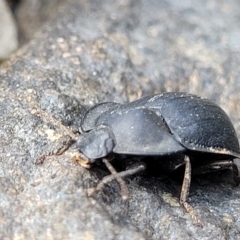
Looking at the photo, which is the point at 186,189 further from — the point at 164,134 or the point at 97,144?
the point at 97,144

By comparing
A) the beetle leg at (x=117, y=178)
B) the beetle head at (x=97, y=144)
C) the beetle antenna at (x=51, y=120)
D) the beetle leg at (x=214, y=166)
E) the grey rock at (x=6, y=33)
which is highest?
the grey rock at (x=6, y=33)

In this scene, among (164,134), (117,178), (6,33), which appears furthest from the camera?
(6,33)

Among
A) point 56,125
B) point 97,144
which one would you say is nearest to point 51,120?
point 56,125

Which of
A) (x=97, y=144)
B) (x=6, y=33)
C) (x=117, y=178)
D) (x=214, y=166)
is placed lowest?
(x=214, y=166)

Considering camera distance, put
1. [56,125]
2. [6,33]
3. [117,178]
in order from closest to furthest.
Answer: [117,178]
[56,125]
[6,33]

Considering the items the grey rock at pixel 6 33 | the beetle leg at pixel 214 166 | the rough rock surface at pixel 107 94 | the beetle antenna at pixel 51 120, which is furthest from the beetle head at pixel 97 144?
the grey rock at pixel 6 33

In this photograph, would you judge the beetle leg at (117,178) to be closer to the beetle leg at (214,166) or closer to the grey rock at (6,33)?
the beetle leg at (214,166)

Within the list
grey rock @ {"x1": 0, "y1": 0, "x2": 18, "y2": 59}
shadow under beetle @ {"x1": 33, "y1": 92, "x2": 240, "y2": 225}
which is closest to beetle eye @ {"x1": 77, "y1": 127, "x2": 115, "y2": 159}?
shadow under beetle @ {"x1": 33, "y1": 92, "x2": 240, "y2": 225}

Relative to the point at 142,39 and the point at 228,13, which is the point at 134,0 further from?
the point at 228,13

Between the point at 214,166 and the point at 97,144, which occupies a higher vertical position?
the point at 97,144
